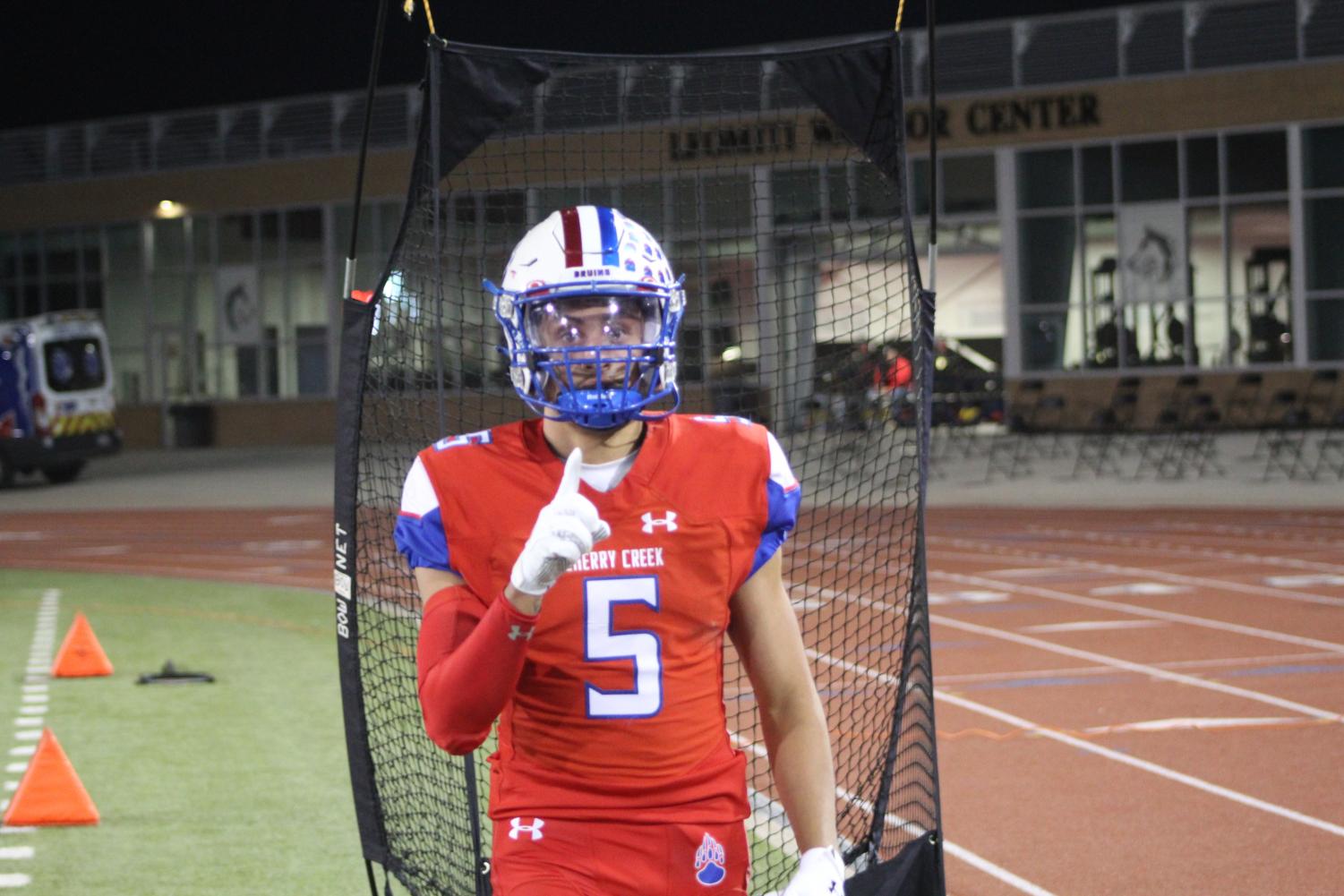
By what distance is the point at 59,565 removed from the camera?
54.4 feet

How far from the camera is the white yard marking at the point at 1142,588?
478 inches

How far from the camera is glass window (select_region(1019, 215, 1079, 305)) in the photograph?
97.1 feet

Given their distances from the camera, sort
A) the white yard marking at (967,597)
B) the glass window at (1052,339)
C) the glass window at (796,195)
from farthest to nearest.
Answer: the glass window at (1052,339), the white yard marking at (967,597), the glass window at (796,195)

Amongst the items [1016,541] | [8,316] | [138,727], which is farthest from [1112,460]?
[8,316]

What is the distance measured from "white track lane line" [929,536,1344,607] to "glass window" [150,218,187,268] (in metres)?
26.2

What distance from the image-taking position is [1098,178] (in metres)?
29.5

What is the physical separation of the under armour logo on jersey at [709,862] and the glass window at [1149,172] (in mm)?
27984

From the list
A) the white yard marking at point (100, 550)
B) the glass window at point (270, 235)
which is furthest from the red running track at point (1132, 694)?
the glass window at point (270, 235)

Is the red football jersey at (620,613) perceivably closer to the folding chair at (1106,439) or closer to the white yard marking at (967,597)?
the white yard marking at (967,597)

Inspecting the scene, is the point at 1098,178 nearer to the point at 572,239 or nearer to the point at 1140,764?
the point at 1140,764

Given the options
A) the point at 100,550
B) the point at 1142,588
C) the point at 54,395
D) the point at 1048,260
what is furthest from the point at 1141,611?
the point at 54,395

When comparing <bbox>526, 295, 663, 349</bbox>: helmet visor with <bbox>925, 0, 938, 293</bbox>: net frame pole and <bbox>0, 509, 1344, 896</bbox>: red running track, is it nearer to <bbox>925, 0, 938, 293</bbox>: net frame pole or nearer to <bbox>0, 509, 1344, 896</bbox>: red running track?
<bbox>925, 0, 938, 293</bbox>: net frame pole

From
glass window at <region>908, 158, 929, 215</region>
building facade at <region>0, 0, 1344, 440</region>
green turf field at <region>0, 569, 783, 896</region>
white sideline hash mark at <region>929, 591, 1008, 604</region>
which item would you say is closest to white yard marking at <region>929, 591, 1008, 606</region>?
white sideline hash mark at <region>929, 591, 1008, 604</region>

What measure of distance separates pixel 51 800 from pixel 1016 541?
35.5ft
